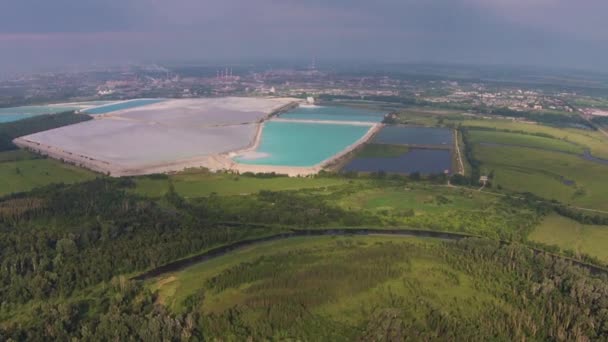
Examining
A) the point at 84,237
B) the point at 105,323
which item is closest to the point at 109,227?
the point at 84,237

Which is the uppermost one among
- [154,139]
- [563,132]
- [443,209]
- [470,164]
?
[563,132]

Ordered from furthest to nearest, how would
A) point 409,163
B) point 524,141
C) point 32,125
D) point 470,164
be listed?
point 32,125
point 524,141
point 409,163
point 470,164

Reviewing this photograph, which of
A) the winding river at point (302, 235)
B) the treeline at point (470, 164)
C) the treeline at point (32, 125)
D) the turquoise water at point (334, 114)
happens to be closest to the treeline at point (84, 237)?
the winding river at point (302, 235)

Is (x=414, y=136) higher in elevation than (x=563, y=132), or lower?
lower

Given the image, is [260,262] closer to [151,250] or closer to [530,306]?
[151,250]

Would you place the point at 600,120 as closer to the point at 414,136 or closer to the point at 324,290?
the point at 414,136

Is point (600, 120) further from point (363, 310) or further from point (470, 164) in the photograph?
point (363, 310)

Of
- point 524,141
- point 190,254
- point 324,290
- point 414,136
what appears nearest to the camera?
point 324,290

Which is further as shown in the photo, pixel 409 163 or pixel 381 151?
pixel 381 151
